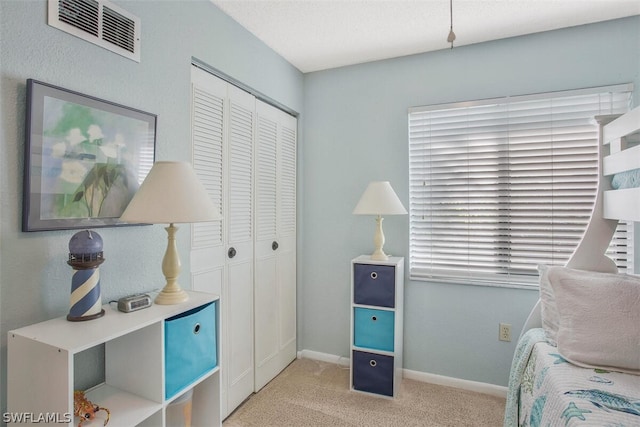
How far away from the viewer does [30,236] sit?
114 centimetres

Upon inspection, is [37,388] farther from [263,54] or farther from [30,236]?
[263,54]

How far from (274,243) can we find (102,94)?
1514mm

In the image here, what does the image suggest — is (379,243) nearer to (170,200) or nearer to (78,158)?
(170,200)

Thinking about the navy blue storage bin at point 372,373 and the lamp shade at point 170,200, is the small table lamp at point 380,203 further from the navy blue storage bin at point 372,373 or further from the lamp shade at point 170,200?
the lamp shade at point 170,200

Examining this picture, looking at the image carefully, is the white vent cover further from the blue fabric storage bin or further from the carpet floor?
the carpet floor

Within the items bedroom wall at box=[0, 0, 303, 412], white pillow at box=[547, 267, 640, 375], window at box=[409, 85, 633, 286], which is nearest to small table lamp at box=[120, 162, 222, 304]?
bedroom wall at box=[0, 0, 303, 412]

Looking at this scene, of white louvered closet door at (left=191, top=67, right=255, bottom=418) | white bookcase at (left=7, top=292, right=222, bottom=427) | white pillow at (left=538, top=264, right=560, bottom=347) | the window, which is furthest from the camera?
the window

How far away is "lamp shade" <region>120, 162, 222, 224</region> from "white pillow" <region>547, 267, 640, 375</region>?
1.61 metres

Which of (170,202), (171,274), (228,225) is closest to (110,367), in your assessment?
(171,274)

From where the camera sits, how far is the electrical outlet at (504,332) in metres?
2.33

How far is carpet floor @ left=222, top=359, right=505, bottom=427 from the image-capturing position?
6.73ft

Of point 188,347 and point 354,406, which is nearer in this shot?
point 188,347

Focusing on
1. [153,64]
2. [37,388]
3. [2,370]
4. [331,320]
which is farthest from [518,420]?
[153,64]

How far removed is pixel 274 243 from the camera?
259 centimetres
